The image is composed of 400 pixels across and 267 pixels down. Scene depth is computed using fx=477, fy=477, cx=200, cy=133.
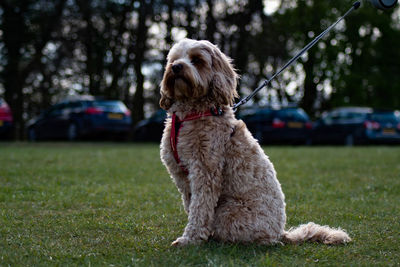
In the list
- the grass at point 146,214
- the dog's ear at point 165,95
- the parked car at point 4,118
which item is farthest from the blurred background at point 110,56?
the dog's ear at point 165,95

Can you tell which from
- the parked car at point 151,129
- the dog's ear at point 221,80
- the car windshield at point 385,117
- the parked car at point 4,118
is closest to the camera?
the dog's ear at point 221,80

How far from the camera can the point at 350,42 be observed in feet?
131

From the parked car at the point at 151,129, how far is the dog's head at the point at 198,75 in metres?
17.2

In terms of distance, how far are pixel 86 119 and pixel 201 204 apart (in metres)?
15.8

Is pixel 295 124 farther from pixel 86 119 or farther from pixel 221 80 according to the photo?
pixel 221 80

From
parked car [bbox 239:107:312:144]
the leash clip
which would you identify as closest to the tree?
parked car [bbox 239:107:312:144]

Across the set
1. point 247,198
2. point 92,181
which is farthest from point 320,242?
point 92,181

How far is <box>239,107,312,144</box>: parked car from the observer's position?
20.1 meters

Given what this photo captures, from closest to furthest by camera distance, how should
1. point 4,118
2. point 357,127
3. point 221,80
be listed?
1. point 221,80
2. point 4,118
3. point 357,127

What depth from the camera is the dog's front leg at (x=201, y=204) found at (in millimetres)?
4242

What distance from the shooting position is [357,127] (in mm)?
21031

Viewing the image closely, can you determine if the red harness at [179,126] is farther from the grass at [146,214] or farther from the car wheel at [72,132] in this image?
the car wheel at [72,132]

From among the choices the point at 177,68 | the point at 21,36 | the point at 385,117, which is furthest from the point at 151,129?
the point at 177,68

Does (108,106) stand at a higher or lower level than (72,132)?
higher
